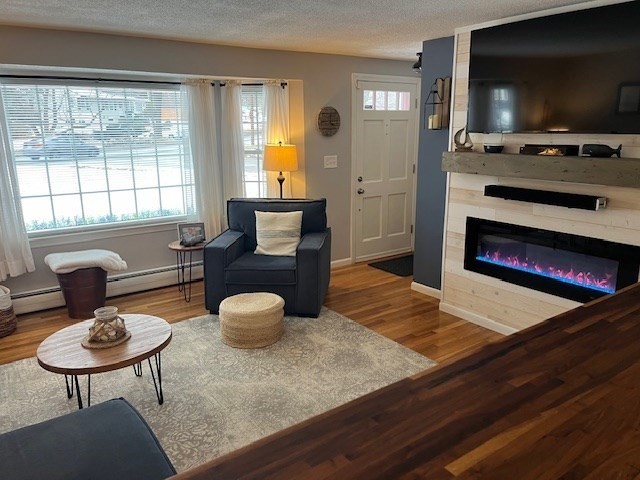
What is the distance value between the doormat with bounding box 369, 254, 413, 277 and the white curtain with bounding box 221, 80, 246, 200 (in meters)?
1.83

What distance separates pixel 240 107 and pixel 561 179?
3166 mm

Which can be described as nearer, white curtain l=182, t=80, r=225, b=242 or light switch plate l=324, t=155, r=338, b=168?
white curtain l=182, t=80, r=225, b=242

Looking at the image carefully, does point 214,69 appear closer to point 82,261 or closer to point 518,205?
point 82,261

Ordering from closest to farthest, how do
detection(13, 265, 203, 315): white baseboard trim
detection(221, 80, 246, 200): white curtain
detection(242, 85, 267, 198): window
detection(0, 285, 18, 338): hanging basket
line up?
1. detection(0, 285, 18, 338): hanging basket
2. detection(13, 265, 203, 315): white baseboard trim
3. detection(221, 80, 246, 200): white curtain
4. detection(242, 85, 267, 198): window

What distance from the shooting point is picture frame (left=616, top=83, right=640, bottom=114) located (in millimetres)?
2711

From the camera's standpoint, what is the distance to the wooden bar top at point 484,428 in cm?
93

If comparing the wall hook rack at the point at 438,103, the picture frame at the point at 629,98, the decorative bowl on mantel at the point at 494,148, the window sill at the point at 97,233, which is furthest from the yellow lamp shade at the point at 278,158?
the picture frame at the point at 629,98

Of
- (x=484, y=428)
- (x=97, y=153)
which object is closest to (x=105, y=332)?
(x=484, y=428)

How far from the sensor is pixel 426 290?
182 inches

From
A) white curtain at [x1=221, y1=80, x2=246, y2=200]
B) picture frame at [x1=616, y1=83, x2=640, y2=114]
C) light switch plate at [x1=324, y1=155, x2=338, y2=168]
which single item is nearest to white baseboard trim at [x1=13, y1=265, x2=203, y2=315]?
white curtain at [x1=221, y1=80, x2=246, y2=200]

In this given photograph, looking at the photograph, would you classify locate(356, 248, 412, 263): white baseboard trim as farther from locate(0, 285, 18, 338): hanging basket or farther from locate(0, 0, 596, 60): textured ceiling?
locate(0, 285, 18, 338): hanging basket

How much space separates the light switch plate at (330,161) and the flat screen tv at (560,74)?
194 centimetres

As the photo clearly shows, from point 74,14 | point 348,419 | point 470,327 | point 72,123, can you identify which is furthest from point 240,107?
point 348,419

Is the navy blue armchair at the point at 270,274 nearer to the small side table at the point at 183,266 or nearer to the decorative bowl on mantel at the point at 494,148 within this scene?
the small side table at the point at 183,266
